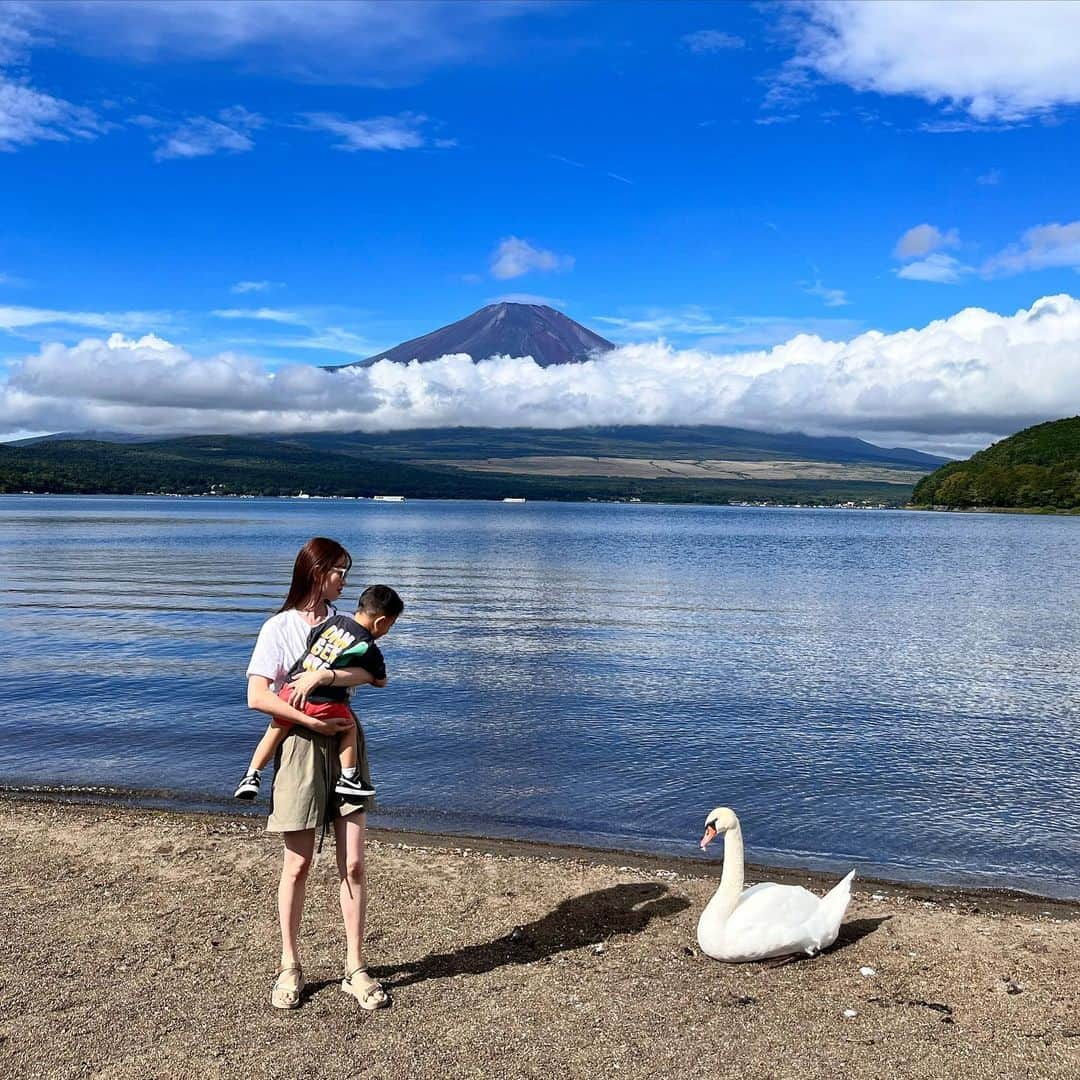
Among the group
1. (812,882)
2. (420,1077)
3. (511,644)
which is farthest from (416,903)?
(511,644)

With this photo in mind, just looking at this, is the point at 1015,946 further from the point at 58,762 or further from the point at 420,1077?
the point at 58,762

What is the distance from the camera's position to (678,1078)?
6434 millimetres

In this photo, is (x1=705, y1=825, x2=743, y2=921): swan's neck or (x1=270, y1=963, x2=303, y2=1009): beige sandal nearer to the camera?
(x1=270, y1=963, x2=303, y2=1009): beige sandal

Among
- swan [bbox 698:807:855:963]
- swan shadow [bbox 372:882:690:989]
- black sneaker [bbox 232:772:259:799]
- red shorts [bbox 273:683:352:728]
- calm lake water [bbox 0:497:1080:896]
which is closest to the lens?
red shorts [bbox 273:683:352:728]

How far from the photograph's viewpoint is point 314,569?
6.83 m

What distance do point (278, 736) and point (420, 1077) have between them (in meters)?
2.41

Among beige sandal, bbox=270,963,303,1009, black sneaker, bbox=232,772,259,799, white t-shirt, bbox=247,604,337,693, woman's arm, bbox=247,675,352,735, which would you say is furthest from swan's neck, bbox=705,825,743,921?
white t-shirt, bbox=247,604,337,693

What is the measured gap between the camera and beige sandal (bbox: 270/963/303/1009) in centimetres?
719

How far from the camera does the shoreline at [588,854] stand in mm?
10578

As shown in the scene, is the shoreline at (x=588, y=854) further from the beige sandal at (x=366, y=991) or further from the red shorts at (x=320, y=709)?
the red shorts at (x=320, y=709)

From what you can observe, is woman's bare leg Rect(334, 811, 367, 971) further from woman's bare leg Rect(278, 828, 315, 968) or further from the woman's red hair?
the woman's red hair

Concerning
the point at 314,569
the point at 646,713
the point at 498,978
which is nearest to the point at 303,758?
the point at 314,569

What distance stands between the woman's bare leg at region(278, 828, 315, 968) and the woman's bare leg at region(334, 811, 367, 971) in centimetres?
22

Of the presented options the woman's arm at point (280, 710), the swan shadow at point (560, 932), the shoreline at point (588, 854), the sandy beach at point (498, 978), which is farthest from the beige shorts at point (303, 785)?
the shoreline at point (588, 854)
